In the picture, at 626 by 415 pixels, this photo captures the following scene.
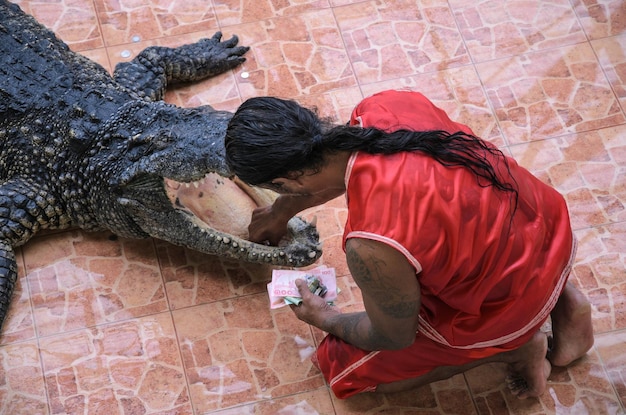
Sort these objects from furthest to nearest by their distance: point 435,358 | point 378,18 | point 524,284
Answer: point 378,18, point 435,358, point 524,284

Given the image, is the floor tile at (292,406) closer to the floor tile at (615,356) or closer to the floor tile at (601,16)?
the floor tile at (615,356)

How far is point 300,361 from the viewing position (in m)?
3.19

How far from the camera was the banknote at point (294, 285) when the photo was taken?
3.08m

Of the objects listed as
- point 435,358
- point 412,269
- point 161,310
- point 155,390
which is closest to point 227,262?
point 161,310

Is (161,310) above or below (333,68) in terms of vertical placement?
below

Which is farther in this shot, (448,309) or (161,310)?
(161,310)

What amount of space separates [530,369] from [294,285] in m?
0.89

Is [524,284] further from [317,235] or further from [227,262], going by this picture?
[227,262]

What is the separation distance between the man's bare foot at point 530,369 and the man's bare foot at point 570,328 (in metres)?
0.07

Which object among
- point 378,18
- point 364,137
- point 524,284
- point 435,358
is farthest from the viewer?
point 378,18

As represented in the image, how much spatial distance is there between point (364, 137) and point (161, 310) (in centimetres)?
136

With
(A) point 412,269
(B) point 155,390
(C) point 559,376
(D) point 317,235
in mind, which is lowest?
(C) point 559,376

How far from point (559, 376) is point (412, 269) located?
45.4 inches

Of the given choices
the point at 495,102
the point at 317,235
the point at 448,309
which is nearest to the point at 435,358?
the point at 448,309
